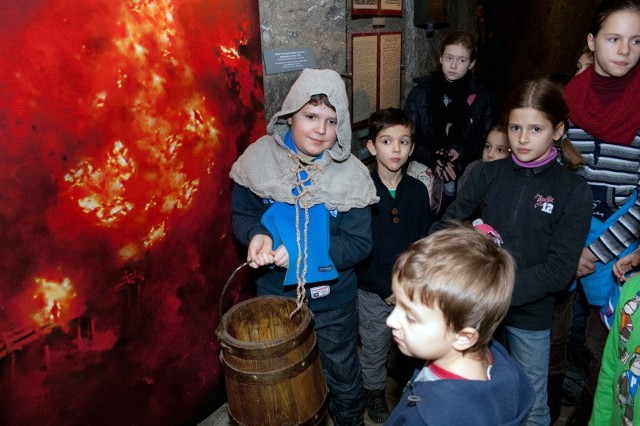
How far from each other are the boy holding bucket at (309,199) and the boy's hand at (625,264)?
1.39 metres

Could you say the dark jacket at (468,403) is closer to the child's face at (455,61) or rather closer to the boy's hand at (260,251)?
the boy's hand at (260,251)

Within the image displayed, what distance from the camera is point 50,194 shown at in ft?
6.53

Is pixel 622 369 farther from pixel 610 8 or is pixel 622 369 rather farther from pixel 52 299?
pixel 52 299

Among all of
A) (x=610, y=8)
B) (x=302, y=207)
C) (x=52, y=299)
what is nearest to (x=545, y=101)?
(x=610, y=8)

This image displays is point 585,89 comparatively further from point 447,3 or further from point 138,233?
point 447,3

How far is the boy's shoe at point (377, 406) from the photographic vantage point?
3223mm

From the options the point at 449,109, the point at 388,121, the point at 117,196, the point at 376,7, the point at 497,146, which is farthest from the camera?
the point at 449,109

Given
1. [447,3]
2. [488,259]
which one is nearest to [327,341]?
[488,259]

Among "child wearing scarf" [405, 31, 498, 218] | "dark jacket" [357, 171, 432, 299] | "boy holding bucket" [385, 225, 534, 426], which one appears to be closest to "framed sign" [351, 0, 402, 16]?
"child wearing scarf" [405, 31, 498, 218]

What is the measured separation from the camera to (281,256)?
2.32 metres

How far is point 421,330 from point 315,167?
1207mm

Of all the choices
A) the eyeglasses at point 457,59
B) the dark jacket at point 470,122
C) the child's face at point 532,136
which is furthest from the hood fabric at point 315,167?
the eyeglasses at point 457,59

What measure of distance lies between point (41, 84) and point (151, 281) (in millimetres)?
1115

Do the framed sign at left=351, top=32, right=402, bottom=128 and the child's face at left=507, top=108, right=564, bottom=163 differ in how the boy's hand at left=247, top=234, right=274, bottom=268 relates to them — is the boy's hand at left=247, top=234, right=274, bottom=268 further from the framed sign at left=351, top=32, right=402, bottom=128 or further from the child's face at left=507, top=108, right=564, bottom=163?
the framed sign at left=351, top=32, right=402, bottom=128
